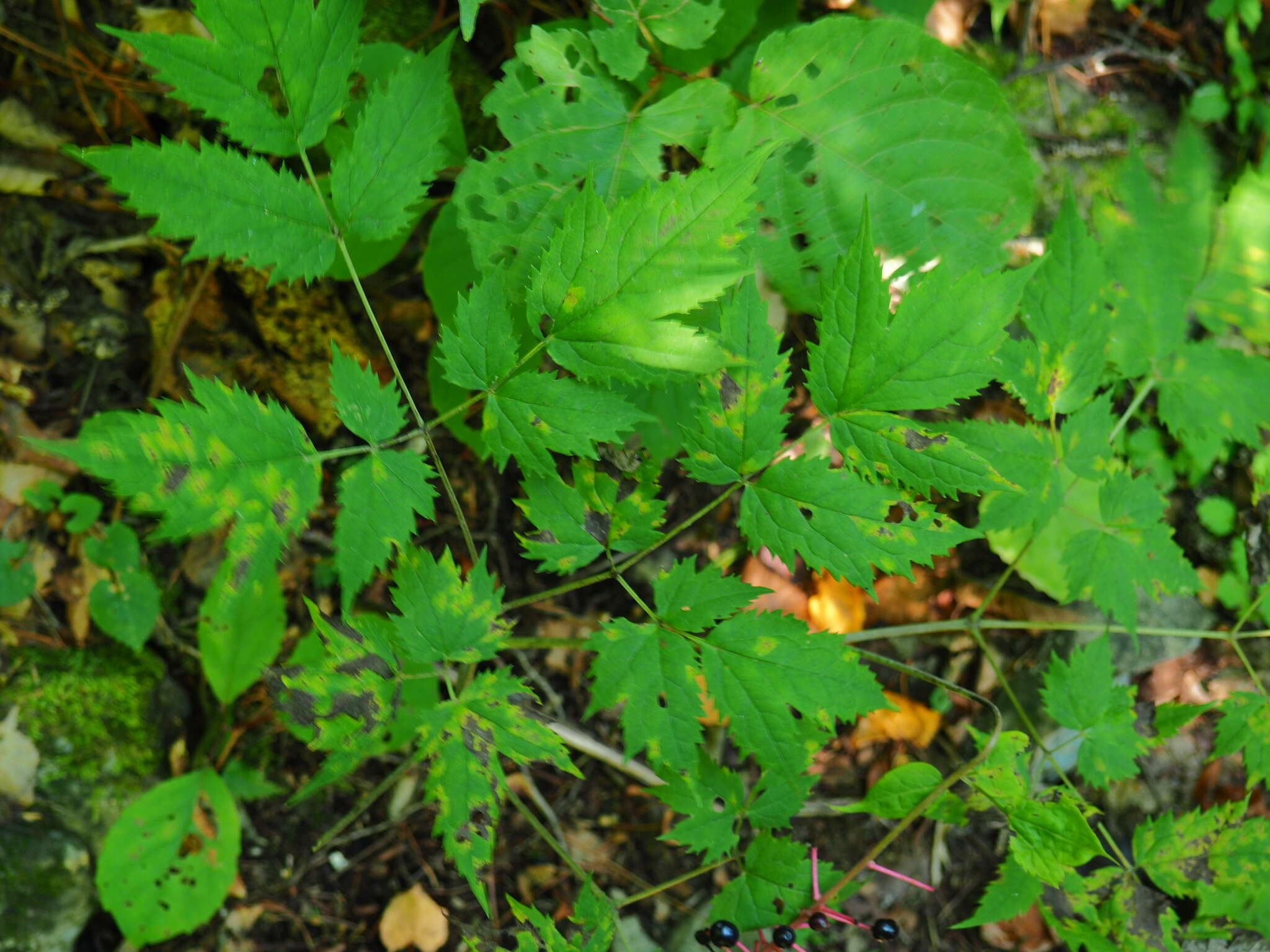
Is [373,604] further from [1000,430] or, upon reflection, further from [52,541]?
[1000,430]

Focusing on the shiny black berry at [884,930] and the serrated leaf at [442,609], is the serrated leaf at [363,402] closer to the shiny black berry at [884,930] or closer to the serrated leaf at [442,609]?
the serrated leaf at [442,609]

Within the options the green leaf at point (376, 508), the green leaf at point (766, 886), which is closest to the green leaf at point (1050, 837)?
the green leaf at point (766, 886)

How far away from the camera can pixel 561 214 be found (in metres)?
1.77

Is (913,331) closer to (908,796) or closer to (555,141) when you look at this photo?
(555,141)

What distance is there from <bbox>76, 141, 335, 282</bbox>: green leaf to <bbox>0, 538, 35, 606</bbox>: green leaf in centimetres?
140

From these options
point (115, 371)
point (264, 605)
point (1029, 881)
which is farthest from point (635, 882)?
point (115, 371)

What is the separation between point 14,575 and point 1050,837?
2706 millimetres

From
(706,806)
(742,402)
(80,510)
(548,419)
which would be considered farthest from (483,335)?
(80,510)

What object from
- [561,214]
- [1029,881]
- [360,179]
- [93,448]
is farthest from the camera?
[1029,881]

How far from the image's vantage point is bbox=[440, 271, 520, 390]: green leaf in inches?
58.6

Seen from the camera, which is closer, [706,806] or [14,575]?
[706,806]

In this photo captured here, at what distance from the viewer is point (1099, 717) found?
1.96m

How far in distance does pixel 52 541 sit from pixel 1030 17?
141 inches

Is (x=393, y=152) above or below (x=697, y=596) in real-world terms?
above
